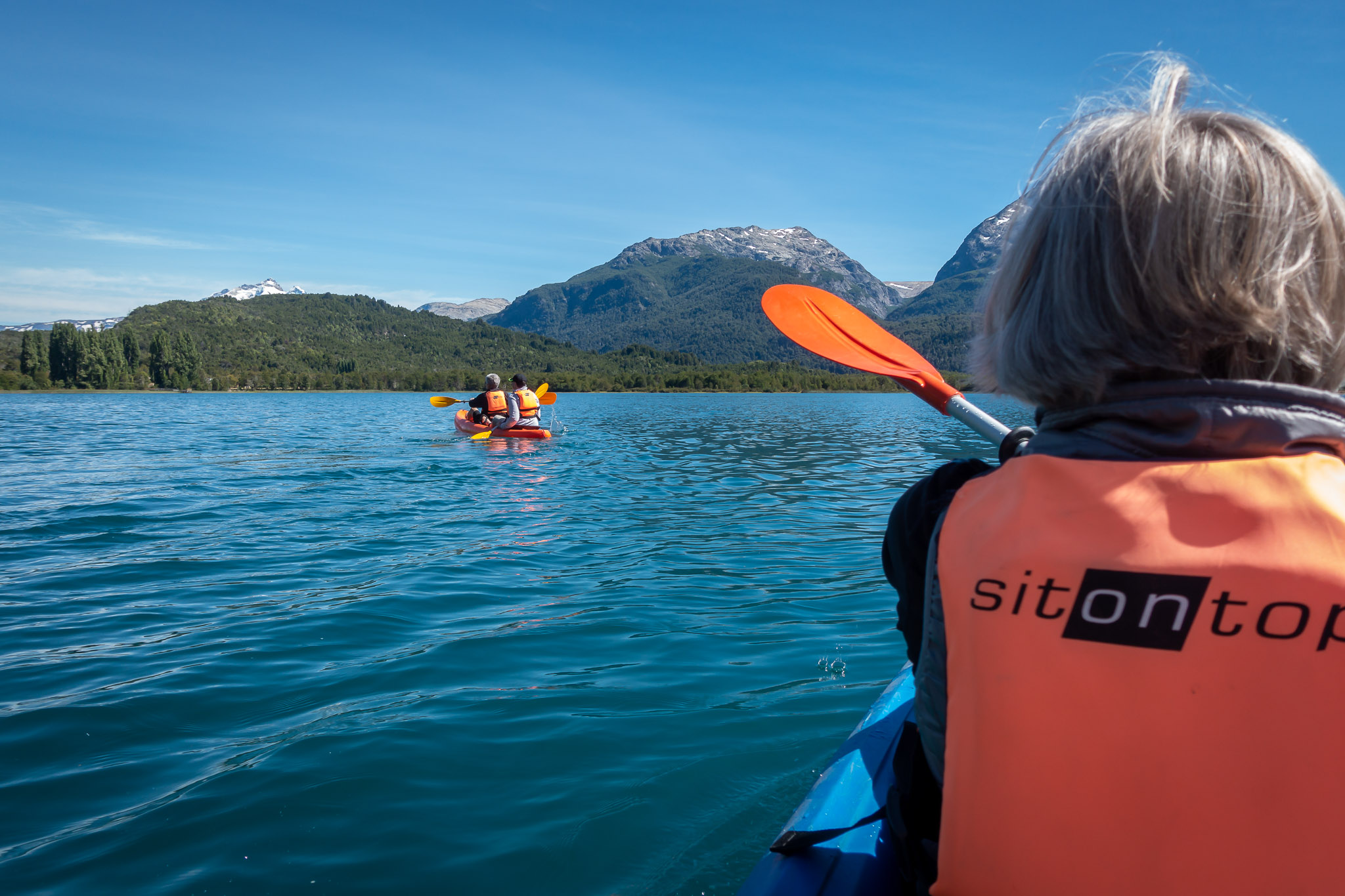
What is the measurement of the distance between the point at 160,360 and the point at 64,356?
9.46 m

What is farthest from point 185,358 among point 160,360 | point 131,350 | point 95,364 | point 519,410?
point 519,410

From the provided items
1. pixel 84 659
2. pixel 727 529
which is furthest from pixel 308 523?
pixel 727 529

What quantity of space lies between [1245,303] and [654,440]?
21215 millimetres

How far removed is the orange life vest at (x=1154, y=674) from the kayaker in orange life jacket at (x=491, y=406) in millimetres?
18063

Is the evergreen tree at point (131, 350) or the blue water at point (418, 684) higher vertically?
the evergreen tree at point (131, 350)

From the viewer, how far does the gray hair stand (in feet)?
4.14

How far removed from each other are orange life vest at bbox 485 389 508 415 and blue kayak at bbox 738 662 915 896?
16.7m

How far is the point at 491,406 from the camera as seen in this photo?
1883 cm

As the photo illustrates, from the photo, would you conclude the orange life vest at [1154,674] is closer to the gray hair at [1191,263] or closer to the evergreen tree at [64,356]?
the gray hair at [1191,263]

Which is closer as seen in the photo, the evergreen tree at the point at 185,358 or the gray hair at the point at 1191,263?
the gray hair at the point at 1191,263

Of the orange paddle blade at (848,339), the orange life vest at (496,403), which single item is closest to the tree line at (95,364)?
the orange life vest at (496,403)

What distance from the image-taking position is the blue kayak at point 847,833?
1.95 m

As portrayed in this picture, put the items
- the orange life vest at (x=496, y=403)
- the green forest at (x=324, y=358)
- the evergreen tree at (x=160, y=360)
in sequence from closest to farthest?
1. the orange life vest at (x=496, y=403)
2. the green forest at (x=324, y=358)
3. the evergreen tree at (x=160, y=360)

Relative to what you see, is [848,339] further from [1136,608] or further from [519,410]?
[519,410]
